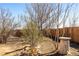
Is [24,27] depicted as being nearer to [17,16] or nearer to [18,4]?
[17,16]

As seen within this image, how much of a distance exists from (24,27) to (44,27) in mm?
281

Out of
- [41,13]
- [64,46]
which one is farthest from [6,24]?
[64,46]

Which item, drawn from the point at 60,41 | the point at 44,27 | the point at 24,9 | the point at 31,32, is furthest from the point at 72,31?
the point at 24,9

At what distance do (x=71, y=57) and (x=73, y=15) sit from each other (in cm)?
59

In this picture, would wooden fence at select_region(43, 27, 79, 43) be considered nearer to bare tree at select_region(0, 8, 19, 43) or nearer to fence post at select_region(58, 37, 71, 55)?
fence post at select_region(58, 37, 71, 55)

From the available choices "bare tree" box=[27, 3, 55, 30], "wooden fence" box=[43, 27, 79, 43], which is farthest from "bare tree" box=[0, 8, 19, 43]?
"wooden fence" box=[43, 27, 79, 43]

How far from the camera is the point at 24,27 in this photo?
2.45 meters

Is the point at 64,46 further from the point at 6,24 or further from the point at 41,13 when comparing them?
the point at 6,24

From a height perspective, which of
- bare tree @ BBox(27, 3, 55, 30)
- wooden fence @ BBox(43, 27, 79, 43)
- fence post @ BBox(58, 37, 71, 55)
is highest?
bare tree @ BBox(27, 3, 55, 30)

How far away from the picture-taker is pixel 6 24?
243 centimetres

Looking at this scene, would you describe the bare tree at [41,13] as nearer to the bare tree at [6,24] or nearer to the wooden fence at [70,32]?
the wooden fence at [70,32]

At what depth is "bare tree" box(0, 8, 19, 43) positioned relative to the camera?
2.44 meters

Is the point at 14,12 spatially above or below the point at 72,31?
above

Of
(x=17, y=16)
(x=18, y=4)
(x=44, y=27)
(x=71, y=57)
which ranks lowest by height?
(x=71, y=57)
